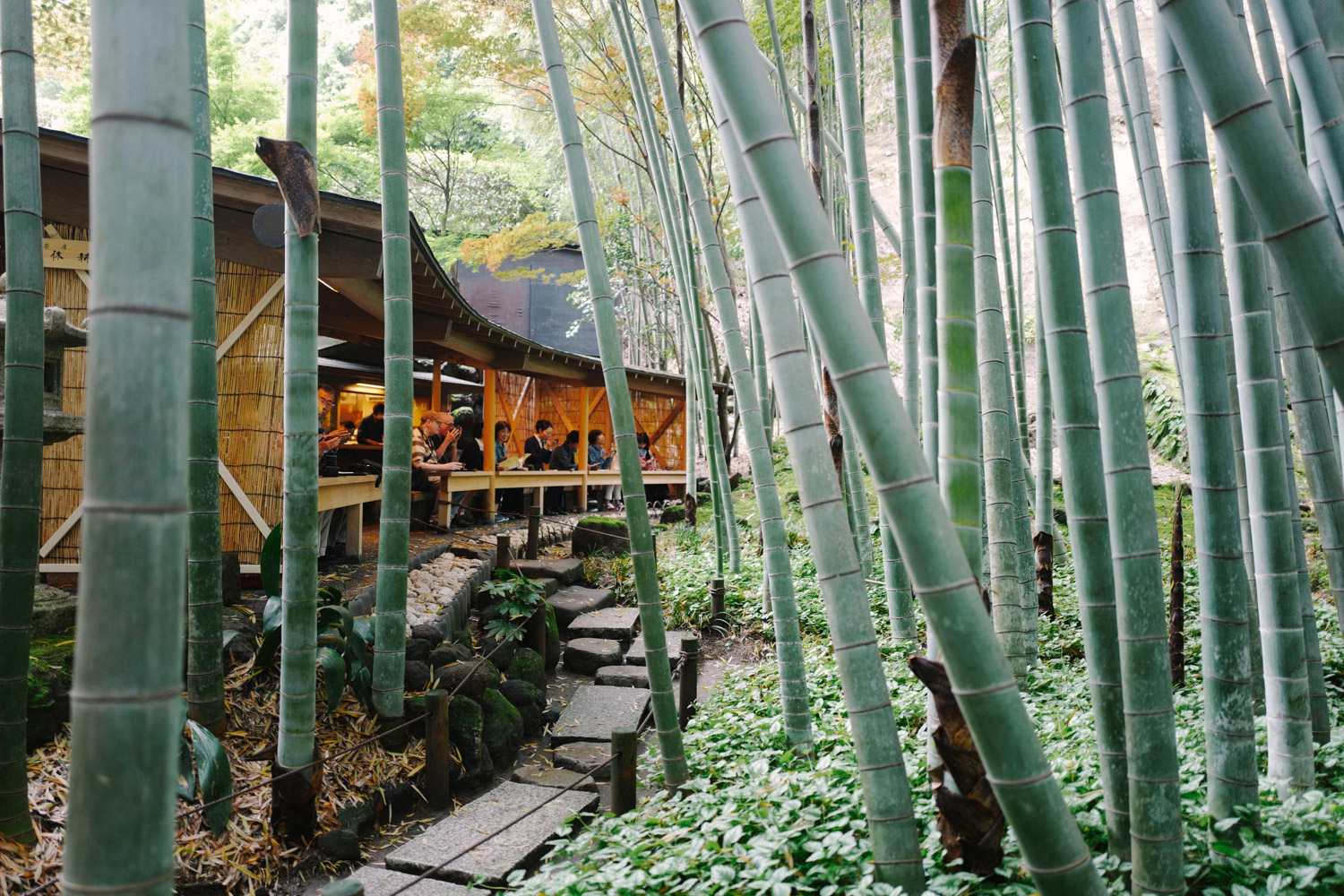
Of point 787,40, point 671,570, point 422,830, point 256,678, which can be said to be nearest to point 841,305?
point 422,830

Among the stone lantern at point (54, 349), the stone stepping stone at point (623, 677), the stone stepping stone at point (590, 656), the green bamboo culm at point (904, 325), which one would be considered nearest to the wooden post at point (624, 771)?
the green bamboo culm at point (904, 325)

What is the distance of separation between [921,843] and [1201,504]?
761mm

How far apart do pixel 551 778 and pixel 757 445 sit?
1.51 meters

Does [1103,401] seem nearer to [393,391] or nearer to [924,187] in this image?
[924,187]

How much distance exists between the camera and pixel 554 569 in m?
5.46

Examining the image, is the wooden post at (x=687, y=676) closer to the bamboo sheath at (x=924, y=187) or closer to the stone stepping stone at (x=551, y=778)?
the stone stepping stone at (x=551, y=778)

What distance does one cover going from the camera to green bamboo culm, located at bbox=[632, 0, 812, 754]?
229 centimetres

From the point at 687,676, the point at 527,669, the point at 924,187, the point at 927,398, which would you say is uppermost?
the point at 924,187

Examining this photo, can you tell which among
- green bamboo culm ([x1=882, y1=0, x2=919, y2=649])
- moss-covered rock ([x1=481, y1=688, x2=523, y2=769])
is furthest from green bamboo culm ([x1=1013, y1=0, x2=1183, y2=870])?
moss-covered rock ([x1=481, y1=688, x2=523, y2=769])

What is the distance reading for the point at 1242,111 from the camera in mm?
808

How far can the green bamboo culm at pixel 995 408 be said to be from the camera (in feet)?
5.39

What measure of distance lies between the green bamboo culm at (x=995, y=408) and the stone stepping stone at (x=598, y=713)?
1.73 meters

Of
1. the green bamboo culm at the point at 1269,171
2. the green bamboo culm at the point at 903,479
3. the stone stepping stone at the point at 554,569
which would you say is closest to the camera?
the green bamboo culm at the point at 1269,171

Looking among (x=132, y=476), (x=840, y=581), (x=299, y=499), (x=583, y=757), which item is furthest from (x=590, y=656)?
(x=132, y=476)
